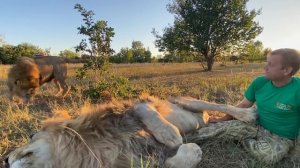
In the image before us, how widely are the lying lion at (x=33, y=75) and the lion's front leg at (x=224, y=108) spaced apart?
5779 mm

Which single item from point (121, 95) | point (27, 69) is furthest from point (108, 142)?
Result: point (27, 69)

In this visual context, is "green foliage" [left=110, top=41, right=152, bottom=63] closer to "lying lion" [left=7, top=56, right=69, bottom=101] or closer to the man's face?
"lying lion" [left=7, top=56, right=69, bottom=101]

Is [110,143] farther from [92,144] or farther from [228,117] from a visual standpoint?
[228,117]

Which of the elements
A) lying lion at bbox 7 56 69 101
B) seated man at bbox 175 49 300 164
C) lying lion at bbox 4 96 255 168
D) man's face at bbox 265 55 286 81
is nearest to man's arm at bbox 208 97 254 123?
seated man at bbox 175 49 300 164

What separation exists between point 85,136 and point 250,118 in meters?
1.95

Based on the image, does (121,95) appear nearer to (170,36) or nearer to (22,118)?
(22,118)

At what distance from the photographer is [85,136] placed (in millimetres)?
2756

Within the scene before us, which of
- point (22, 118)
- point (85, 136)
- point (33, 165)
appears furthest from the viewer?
point (22, 118)

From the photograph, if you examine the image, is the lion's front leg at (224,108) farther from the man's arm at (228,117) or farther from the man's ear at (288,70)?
the man's ear at (288,70)

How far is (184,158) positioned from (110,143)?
1.94 feet

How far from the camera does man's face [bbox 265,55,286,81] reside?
3.73 meters

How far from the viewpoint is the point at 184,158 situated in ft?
9.30

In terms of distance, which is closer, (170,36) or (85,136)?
(85,136)

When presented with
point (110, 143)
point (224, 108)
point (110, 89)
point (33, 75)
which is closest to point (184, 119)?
point (224, 108)
